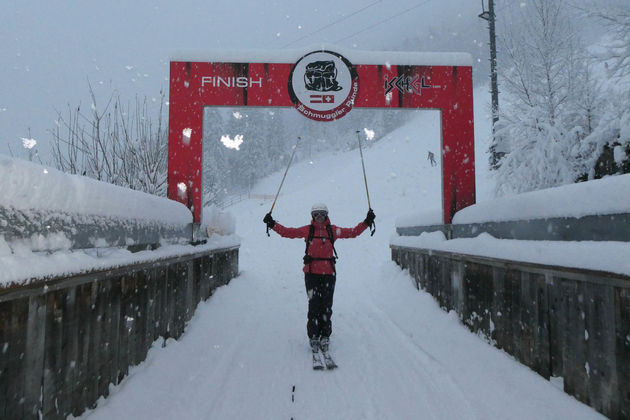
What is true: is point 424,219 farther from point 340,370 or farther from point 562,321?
point 562,321

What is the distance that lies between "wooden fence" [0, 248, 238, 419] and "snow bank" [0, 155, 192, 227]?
48 cm

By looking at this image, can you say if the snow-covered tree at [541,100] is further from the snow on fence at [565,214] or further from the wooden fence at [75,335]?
the wooden fence at [75,335]

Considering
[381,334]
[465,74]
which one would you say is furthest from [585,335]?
[465,74]

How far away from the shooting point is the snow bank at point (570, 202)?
3.04 meters

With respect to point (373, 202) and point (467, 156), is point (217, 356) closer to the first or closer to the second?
point (467, 156)

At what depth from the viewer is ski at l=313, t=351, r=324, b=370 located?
4652 mm

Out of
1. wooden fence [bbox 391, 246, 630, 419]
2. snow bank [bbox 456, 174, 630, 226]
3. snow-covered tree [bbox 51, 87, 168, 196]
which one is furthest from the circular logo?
snow-covered tree [bbox 51, 87, 168, 196]

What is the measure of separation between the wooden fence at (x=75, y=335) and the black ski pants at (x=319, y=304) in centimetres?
187

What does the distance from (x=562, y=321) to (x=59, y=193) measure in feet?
13.4

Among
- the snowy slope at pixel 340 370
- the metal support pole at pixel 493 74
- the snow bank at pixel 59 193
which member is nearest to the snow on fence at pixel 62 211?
the snow bank at pixel 59 193

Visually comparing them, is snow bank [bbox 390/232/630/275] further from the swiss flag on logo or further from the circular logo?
the swiss flag on logo

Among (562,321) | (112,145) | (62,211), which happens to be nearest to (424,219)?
(562,321)

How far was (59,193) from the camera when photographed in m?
2.73

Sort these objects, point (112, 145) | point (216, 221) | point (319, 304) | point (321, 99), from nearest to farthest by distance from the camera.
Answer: point (319, 304) < point (321, 99) < point (216, 221) < point (112, 145)
